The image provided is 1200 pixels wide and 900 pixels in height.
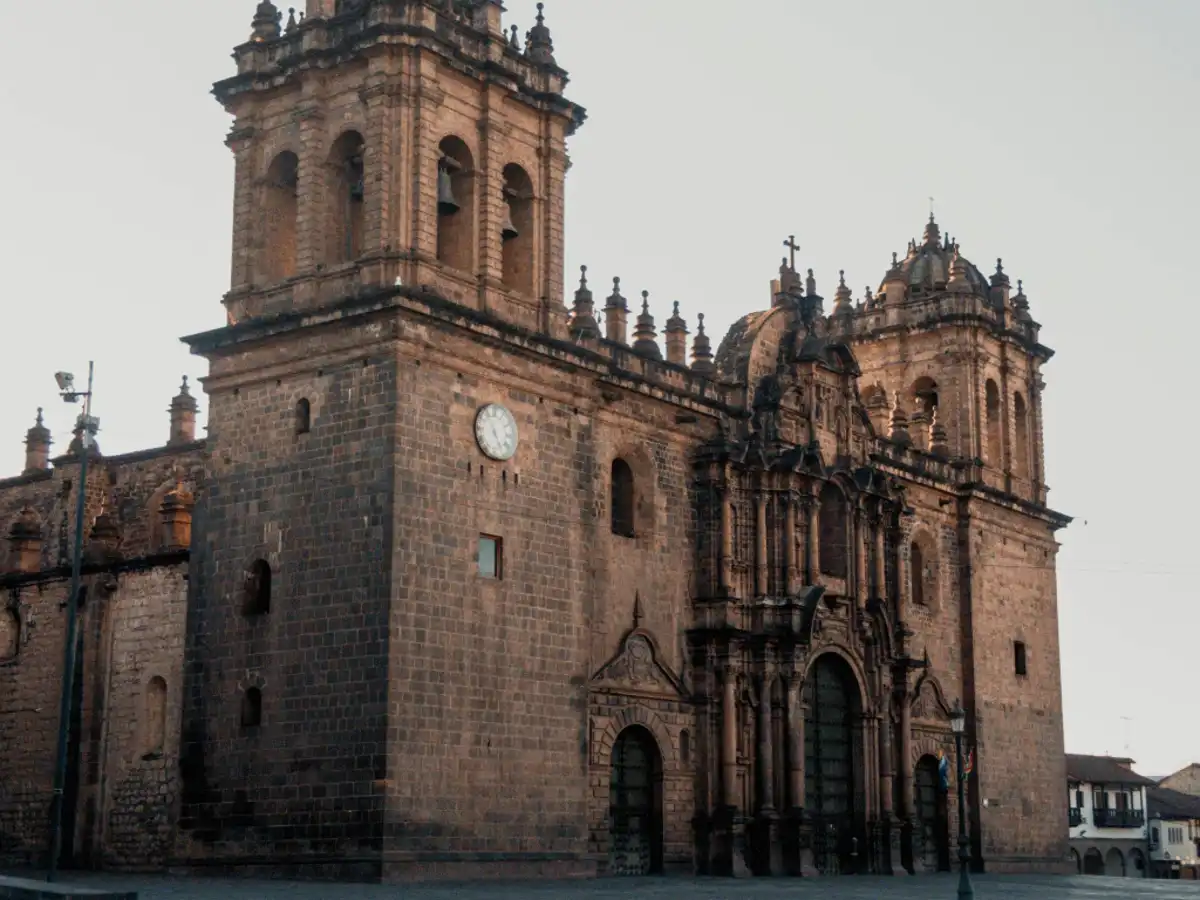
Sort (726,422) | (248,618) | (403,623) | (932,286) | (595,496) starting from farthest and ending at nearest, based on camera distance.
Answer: (932,286) → (726,422) → (595,496) → (248,618) → (403,623)

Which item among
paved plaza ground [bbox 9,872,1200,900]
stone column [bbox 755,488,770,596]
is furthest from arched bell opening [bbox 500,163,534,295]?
paved plaza ground [bbox 9,872,1200,900]

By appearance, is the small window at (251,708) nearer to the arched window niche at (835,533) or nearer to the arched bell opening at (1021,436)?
the arched window niche at (835,533)

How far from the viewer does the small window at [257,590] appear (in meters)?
27.8

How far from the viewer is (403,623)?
26.1 m

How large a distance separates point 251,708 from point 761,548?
443 inches

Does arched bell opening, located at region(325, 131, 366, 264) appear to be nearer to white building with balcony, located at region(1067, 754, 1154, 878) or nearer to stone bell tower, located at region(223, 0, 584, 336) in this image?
stone bell tower, located at region(223, 0, 584, 336)

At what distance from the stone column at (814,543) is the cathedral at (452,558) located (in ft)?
0.38

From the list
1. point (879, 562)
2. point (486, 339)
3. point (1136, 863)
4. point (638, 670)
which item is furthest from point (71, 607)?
point (1136, 863)

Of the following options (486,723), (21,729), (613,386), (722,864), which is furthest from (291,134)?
(722,864)

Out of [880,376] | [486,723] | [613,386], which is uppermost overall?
[880,376]

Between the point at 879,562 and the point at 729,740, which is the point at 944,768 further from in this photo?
the point at 729,740

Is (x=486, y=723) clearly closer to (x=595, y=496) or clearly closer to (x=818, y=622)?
(x=595, y=496)

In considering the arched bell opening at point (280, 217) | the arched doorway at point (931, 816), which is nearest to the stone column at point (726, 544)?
the arched doorway at point (931, 816)

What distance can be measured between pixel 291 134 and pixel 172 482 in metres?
9.22
